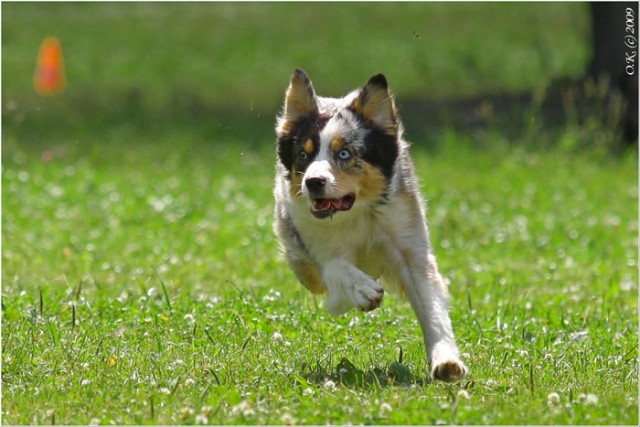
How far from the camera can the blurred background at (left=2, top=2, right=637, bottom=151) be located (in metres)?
16.0

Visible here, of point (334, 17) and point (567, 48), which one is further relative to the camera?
point (334, 17)

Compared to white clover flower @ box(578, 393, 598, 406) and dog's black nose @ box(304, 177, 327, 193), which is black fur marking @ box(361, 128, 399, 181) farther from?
white clover flower @ box(578, 393, 598, 406)

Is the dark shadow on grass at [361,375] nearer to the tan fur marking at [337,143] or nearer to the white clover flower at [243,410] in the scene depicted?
the white clover flower at [243,410]

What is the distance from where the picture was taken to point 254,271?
9.28 meters

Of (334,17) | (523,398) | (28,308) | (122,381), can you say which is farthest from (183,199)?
(334,17)

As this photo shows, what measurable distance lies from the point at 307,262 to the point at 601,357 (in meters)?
1.70

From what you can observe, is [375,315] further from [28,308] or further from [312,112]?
[28,308]

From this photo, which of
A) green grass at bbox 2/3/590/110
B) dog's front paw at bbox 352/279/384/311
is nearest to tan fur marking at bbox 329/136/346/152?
dog's front paw at bbox 352/279/384/311

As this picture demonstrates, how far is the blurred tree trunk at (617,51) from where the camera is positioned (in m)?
15.3

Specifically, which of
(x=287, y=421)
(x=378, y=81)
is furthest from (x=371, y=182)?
(x=287, y=421)

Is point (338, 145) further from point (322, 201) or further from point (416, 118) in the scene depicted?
point (416, 118)

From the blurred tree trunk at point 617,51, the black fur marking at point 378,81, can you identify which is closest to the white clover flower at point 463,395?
the black fur marking at point 378,81

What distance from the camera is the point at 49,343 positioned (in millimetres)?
6469

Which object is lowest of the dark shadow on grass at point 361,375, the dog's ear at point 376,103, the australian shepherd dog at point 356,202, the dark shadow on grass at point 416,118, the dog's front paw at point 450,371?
the dark shadow on grass at point 416,118
